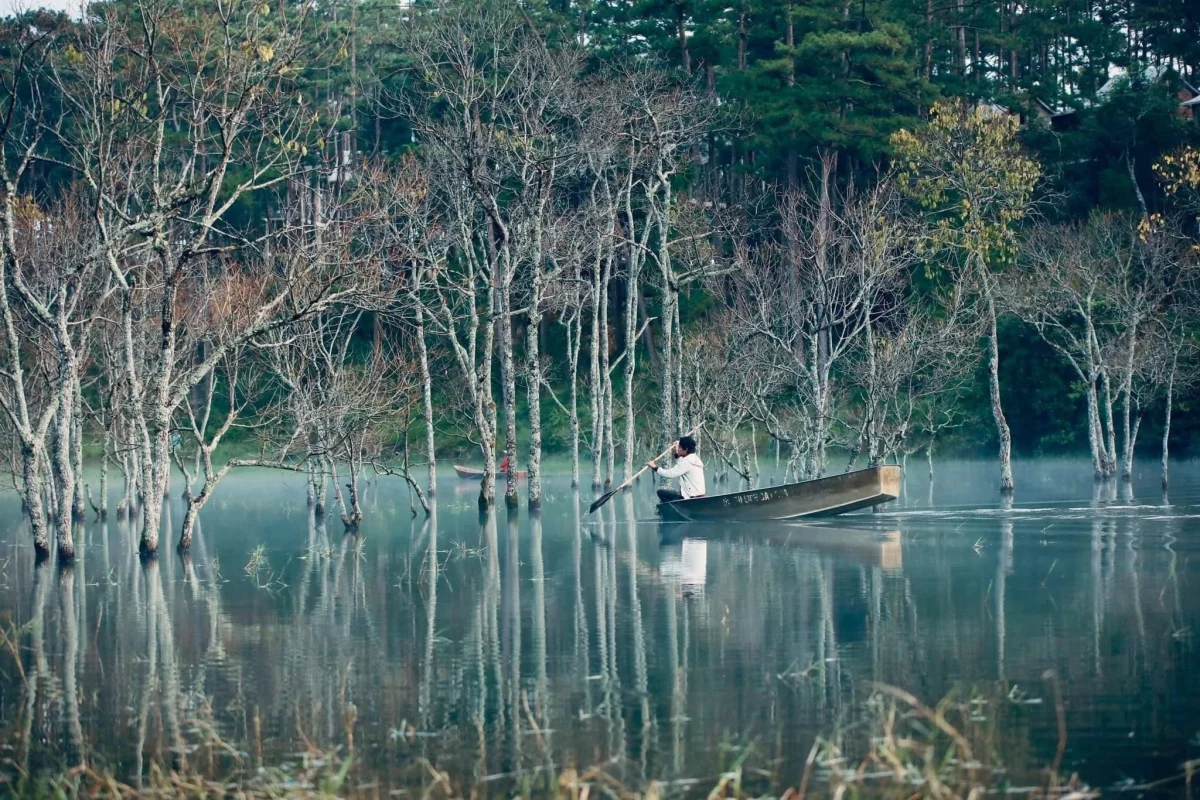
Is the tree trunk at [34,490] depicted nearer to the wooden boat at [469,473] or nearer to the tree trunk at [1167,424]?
the tree trunk at [1167,424]

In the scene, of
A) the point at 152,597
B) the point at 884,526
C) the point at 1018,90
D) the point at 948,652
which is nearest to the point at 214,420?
the point at 1018,90

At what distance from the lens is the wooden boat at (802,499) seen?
93.5ft

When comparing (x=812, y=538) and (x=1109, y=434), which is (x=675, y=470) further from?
(x=1109, y=434)

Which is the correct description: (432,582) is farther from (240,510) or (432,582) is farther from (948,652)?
(240,510)

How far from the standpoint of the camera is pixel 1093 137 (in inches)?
2212

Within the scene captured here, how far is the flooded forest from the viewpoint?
10227 mm

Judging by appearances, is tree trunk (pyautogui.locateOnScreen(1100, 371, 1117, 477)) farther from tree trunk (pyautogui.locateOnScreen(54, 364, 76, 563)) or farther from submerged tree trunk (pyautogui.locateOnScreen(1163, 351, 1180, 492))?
tree trunk (pyautogui.locateOnScreen(54, 364, 76, 563))

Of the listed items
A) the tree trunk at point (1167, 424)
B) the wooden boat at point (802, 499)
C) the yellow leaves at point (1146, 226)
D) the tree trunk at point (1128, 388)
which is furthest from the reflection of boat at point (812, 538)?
the tree trunk at point (1128, 388)

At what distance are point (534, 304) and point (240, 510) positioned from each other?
1184 cm

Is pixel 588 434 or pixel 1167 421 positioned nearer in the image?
pixel 1167 421

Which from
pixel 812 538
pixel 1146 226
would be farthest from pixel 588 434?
pixel 1146 226

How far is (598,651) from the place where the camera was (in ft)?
45.2

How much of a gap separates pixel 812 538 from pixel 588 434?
35.4 meters

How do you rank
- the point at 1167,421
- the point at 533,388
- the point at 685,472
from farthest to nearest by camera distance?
the point at 1167,421
the point at 533,388
the point at 685,472
